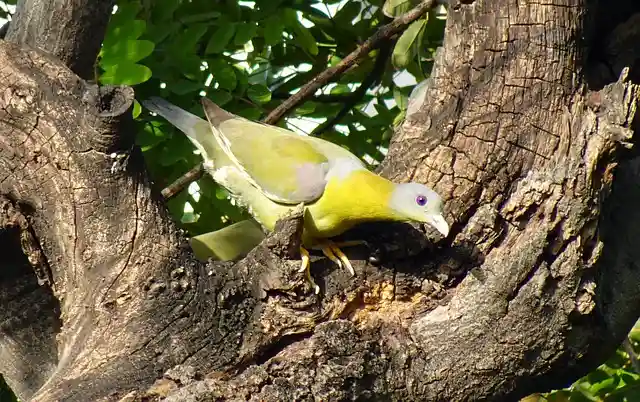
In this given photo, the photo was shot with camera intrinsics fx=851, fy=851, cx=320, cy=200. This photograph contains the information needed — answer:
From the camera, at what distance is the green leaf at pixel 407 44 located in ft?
9.80

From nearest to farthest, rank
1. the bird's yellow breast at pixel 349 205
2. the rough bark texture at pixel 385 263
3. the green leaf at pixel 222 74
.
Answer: the rough bark texture at pixel 385 263, the bird's yellow breast at pixel 349 205, the green leaf at pixel 222 74

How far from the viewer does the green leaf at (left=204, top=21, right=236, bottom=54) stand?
9.46 ft

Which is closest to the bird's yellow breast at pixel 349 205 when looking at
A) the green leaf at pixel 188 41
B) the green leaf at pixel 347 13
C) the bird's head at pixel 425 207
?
the bird's head at pixel 425 207

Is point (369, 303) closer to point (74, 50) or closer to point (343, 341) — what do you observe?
point (343, 341)

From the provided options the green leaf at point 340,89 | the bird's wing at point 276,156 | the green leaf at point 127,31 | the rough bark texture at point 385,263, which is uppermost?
the green leaf at point 340,89

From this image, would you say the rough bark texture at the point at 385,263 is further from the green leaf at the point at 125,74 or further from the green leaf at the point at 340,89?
the green leaf at the point at 340,89

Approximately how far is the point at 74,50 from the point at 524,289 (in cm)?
138

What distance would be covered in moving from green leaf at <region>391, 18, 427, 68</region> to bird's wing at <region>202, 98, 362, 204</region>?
0.44 metres

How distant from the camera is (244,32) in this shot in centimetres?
289

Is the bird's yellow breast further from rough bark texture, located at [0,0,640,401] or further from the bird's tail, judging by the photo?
the bird's tail

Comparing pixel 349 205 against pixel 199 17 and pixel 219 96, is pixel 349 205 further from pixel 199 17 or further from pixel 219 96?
pixel 199 17

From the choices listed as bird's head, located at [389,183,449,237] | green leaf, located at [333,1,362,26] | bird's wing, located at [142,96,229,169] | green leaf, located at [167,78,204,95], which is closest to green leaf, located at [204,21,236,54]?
green leaf, located at [167,78,204,95]

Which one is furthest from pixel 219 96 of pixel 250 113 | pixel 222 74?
pixel 250 113

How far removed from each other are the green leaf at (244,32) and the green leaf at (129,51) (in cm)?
38
